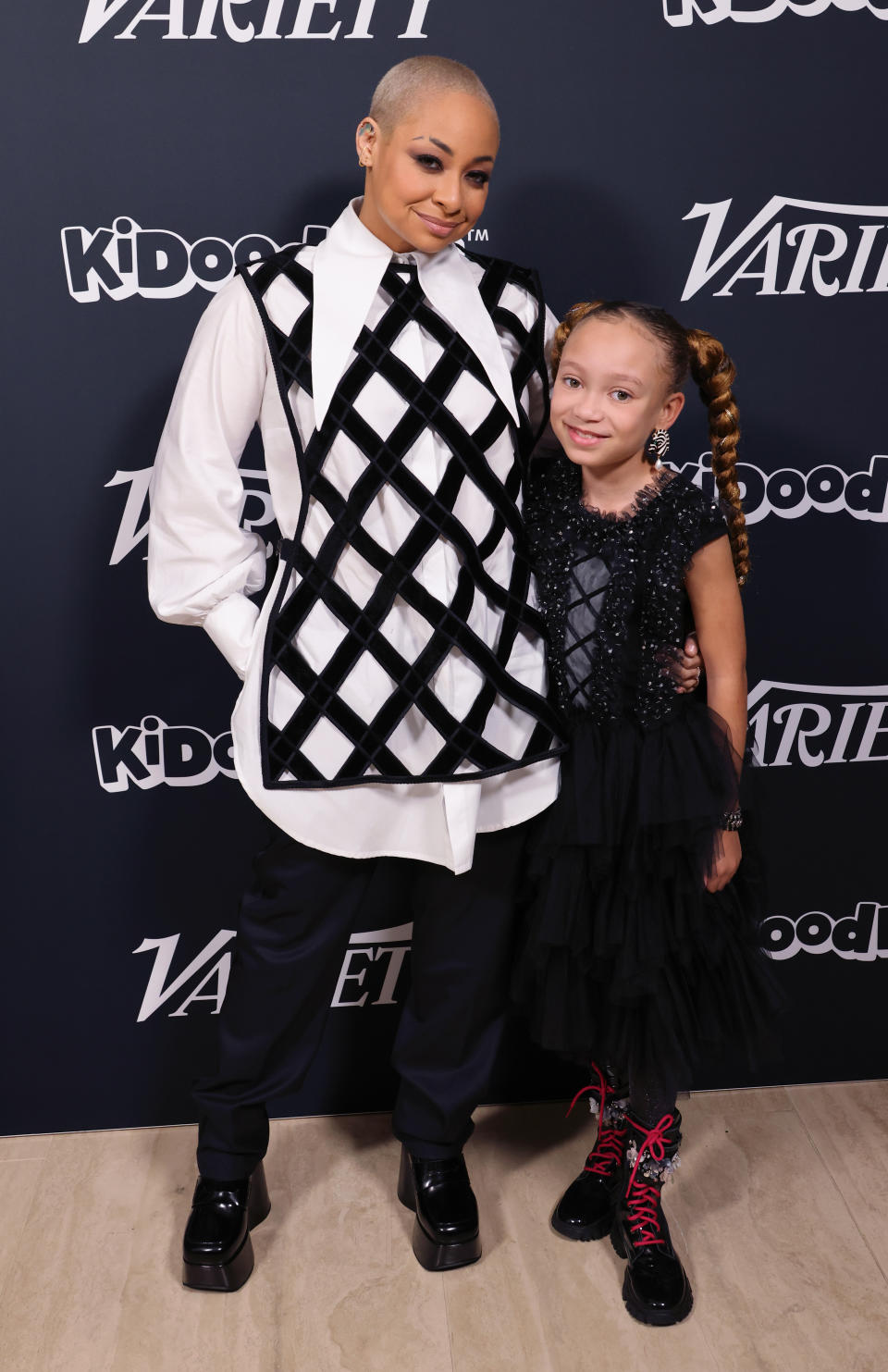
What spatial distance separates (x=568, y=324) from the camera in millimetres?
1595

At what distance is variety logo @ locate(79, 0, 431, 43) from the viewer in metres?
1.71

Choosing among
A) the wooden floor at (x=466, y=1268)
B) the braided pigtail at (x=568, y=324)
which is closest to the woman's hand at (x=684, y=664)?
the braided pigtail at (x=568, y=324)

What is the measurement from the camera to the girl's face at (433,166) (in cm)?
142

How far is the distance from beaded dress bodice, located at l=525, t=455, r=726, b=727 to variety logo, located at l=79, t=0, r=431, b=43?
0.65 metres

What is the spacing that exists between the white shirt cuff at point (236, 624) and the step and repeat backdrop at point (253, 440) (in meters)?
0.37

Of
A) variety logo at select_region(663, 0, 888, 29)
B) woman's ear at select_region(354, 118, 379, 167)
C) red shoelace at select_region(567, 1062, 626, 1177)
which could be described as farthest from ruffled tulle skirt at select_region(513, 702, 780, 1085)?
variety logo at select_region(663, 0, 888, 29)

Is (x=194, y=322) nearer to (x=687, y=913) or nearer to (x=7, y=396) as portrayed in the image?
(x=7, y=396)

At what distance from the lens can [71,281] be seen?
1798mm

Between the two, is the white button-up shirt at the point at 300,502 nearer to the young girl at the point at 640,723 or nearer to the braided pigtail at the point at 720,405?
the young girl at the point at 640,723

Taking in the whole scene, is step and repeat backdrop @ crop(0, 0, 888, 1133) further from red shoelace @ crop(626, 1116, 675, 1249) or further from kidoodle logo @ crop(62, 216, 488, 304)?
red shoelace @ crop(626, 1116, 675, 1249)

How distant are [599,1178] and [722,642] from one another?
34.1 inches

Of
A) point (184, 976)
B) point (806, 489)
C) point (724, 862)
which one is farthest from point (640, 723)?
point (184, 976)

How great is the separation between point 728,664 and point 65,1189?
1.31m

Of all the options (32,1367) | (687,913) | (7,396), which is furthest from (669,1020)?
(7,396)
